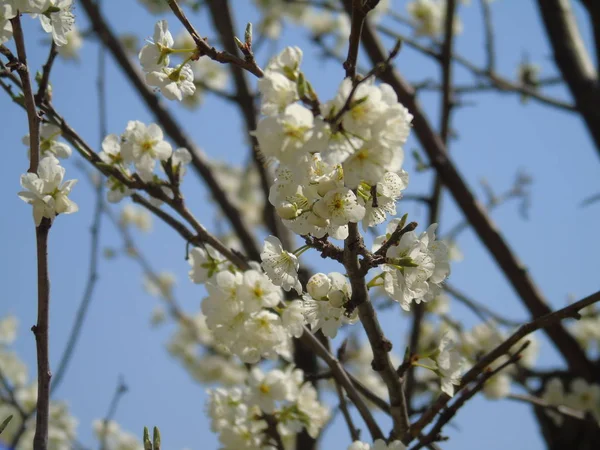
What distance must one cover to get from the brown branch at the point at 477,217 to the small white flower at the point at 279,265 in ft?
6.06

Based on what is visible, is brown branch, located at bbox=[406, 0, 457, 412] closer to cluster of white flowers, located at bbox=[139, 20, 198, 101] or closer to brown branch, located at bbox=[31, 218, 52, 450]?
cluster of white flowers, located at bbox=[139, 20, 198, 101]

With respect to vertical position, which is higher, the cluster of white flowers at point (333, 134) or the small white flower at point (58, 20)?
the small white flower at point (58, 20)

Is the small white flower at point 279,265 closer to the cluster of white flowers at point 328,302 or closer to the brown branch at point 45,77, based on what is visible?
the cluster of white flowers at point 328,302

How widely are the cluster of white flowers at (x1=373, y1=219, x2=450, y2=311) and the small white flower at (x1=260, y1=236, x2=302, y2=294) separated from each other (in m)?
0.19

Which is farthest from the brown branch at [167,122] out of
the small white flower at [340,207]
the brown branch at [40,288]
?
the small white flower at [340,207]

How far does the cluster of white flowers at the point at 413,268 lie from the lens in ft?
4.00

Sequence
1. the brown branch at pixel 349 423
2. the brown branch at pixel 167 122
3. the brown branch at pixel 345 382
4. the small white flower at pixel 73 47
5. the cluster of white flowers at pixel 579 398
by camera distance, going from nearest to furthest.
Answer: the brown branch at pixel 345 382, the brown branch at pixel 349 423, the cluster of white flowers at pixel 579 398, the brown branch at pixel 167 122, the small white flower at pixel 73 47

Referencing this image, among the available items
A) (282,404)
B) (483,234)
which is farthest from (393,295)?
(483,234)

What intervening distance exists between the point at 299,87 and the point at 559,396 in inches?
108

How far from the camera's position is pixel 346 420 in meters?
1.62

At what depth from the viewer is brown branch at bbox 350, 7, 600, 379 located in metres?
2.93

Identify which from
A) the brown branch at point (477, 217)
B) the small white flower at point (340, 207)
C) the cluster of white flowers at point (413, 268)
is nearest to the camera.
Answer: the small white flower at point (340, 207)

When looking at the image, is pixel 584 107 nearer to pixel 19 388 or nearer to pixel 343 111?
pixel 343 111

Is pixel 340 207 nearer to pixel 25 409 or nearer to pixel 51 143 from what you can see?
pixel 51 143
